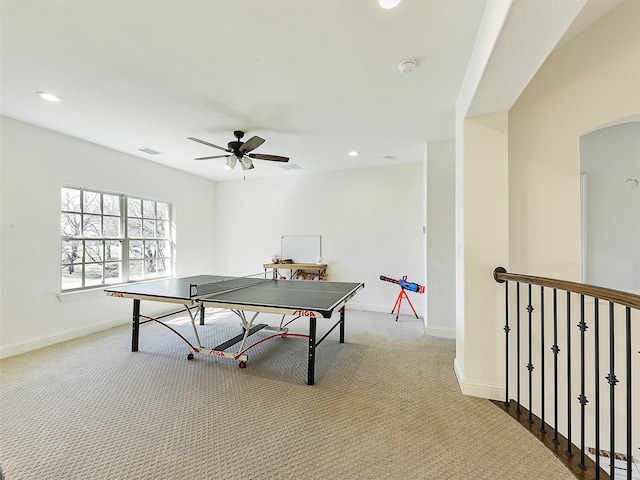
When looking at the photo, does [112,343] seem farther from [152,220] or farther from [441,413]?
[441,413]

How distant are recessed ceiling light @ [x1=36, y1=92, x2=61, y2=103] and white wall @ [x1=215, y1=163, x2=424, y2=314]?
11.1ft

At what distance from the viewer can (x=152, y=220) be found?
4.75 meters

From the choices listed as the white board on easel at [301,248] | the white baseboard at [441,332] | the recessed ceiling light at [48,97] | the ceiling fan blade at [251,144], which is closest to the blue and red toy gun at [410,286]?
the white baseboard at [441,332]

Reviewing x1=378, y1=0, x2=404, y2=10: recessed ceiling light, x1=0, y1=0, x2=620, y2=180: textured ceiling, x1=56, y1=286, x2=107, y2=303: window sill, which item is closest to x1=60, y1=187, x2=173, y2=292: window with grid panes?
x1=56, y1=286, x2=107, y2=303: window sill

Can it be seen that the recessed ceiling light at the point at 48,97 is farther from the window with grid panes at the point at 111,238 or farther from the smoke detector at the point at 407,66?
the smoke detector at the point at 407,66

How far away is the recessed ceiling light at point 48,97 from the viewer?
2.50 meters

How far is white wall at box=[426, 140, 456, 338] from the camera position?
362 cm

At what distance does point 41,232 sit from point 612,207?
6409 millimetres

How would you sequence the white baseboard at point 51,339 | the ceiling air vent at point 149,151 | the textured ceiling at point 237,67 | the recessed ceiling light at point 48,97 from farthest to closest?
the ceiling air vent at point 149,151 < the white baseboard at point 51,339 < the recessed ceiling light at point 48,97 < the textured ceiling at point 237,67

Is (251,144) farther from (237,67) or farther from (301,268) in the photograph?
(301,268)

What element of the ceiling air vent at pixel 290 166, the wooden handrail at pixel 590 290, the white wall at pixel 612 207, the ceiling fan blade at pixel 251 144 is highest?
the ceiling air vent at pixel 290 166

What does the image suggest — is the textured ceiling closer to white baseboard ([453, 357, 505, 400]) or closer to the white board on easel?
the white board on easel

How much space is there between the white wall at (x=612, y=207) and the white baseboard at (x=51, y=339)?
606 centimetres

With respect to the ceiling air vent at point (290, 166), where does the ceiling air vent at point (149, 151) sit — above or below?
above
